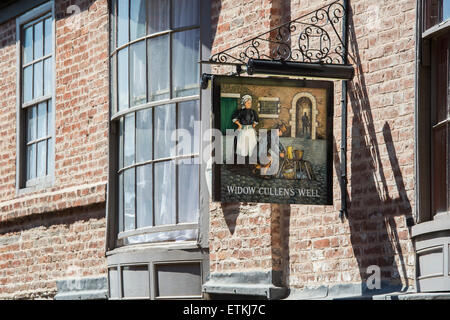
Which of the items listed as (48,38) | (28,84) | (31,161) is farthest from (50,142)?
(48,38)

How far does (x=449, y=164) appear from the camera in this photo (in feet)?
27.8

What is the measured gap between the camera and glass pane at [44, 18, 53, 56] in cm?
1384

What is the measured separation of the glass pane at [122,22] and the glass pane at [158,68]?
538mm

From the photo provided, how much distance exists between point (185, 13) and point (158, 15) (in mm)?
376

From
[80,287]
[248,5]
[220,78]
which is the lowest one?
[80,287]

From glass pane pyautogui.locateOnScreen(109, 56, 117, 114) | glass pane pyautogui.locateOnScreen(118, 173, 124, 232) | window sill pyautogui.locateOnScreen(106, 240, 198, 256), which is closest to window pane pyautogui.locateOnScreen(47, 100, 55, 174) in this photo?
glass pane pyautogui.locateOnScreen(109, 56, 117, 114)

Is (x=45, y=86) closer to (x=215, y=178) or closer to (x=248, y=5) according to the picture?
(x=248, y=5)

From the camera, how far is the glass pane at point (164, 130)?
11.4 meters

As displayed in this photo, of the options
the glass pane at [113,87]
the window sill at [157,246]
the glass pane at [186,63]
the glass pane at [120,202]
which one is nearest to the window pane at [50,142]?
the glass pane at [113,87]

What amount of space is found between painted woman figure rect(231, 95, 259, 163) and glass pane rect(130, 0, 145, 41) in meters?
3.07

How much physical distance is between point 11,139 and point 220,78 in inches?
236

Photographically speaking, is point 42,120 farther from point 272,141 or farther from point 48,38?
point 272,141

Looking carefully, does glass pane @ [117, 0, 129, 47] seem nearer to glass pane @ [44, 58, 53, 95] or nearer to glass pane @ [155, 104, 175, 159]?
glass pane @ [155, 104, 175, 159]
